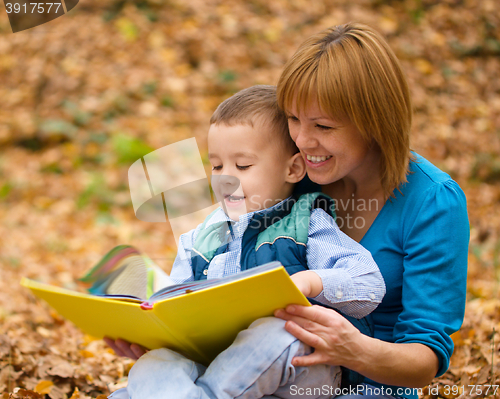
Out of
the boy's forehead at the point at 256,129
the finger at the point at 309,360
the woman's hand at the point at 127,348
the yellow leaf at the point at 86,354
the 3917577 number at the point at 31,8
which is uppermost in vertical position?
the 3917577 number at the point at 31,8

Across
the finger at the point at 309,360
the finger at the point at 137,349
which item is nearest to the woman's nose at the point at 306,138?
the finger at the point at 309,360

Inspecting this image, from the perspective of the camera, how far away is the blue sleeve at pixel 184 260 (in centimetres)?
185

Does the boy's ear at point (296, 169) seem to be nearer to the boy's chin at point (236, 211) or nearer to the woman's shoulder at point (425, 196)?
the boy's chin at point (236, 211)

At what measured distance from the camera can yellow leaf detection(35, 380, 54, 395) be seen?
213cm

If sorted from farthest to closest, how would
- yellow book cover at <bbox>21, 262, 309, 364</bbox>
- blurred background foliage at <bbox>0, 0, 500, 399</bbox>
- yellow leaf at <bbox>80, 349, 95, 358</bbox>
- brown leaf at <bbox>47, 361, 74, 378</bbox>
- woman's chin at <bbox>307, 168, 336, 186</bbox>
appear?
blurred background foliage at <bbox>0, 0, 500, 399</bbox> < yellow leaf at <bbox>80, 349, 95, 358</bbox> < brown leaf at <bbox>47, 361, 74, 378</bbox> < woman's chin at <bbox>307, 168, 336, 186</bbox> < yellow book cover at <bbox>21, 262, 309, 364</bbox>

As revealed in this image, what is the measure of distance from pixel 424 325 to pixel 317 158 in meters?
0.68

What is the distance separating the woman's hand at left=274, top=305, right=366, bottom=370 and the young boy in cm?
3

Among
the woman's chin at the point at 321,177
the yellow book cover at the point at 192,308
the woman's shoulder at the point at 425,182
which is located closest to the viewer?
the yellow book cover at the point at 192,308

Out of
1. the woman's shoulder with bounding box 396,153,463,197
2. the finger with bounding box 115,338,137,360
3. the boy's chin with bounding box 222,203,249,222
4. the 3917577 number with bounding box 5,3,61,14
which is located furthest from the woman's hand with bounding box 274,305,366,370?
the 3917577 number with bounding box 5,3,61,14

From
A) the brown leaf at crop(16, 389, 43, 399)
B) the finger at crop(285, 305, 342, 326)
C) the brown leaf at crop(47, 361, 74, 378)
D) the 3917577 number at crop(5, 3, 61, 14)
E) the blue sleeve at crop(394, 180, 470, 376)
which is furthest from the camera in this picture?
the 3917577 number at crop(5, 3, 61, 14)

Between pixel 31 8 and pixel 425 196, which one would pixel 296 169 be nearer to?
pixel 425 196

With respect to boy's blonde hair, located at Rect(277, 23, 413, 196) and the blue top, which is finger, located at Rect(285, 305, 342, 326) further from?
boy's blonde hair, located at Rect(277, 23, 413, 196)

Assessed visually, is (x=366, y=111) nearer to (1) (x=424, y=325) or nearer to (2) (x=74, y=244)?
(1) (x=424, y=325)

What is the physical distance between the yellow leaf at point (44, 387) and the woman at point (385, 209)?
1.33m
